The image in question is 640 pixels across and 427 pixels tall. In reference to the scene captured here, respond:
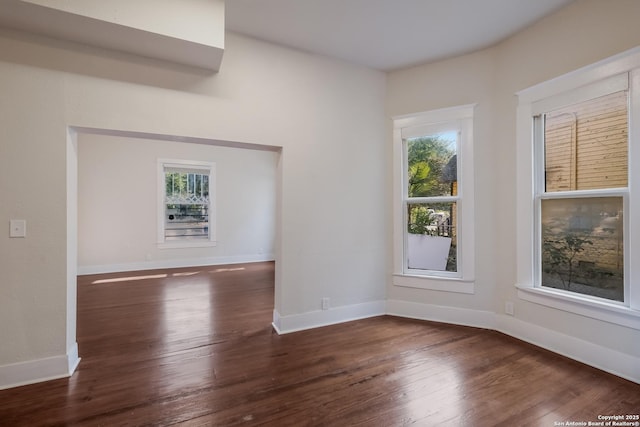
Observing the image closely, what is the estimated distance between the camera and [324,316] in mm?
3080

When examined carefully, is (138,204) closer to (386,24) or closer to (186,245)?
(186,245)

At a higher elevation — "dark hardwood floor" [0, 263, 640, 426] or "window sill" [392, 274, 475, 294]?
"window sill" [392, 274, 475, 294]

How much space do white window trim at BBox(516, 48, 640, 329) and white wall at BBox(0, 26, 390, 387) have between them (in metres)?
1.37

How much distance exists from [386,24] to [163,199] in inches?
220

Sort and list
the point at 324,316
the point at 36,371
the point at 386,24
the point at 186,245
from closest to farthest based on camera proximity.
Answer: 1. the point at 36,371
2. the point at 386,24
3. the point at 324,316
4. the point at 186,245

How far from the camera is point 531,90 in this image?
8.63 feet

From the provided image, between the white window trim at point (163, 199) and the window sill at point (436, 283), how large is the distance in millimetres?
4796

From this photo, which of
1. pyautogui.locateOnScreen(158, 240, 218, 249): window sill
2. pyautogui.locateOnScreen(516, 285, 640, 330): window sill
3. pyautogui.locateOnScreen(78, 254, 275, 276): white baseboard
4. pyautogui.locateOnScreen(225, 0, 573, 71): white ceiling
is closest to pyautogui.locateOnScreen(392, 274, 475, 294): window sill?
pyautogui.locateOnScreen(516, 285, 640, 330): window sill

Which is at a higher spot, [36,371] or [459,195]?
[459,195]

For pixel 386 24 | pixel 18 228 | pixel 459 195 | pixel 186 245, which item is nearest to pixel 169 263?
pixel 186 245

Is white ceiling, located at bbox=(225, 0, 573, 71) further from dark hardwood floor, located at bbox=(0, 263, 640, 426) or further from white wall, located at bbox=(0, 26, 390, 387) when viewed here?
dark hardwood floor, located at bbox=(0, 263, 640, 426)

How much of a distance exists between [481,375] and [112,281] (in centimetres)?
565

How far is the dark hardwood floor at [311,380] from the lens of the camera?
171 cm

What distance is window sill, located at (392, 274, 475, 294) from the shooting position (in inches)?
120
